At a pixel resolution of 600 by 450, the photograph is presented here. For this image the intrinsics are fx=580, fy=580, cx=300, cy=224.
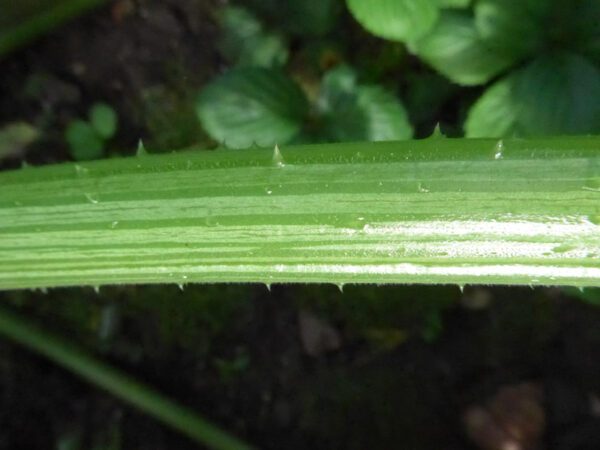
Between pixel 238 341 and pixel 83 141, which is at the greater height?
pixel 83 141

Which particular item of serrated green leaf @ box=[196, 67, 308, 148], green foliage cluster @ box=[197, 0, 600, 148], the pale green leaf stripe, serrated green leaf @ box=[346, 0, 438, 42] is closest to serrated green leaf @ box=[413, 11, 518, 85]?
green foliage cluster @ box=[197, 0, 600, 148]

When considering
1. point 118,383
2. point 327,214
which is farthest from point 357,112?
point 118,383

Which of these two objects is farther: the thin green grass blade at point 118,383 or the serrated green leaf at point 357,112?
the thin green grass blade at point 118,383

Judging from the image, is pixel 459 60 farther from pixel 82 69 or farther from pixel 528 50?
pixel 82 69

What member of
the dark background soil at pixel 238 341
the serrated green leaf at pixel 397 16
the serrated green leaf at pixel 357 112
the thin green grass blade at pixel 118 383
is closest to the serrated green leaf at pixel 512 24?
the serrated green leaf at pixel 397 16

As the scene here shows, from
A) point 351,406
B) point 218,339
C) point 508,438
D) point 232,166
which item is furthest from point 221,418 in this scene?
point 232,166

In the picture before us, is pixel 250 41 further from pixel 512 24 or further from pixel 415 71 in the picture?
pixel 512 24

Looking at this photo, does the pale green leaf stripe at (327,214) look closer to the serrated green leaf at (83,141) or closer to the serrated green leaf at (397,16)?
the serrated green leaf at (397,16)
